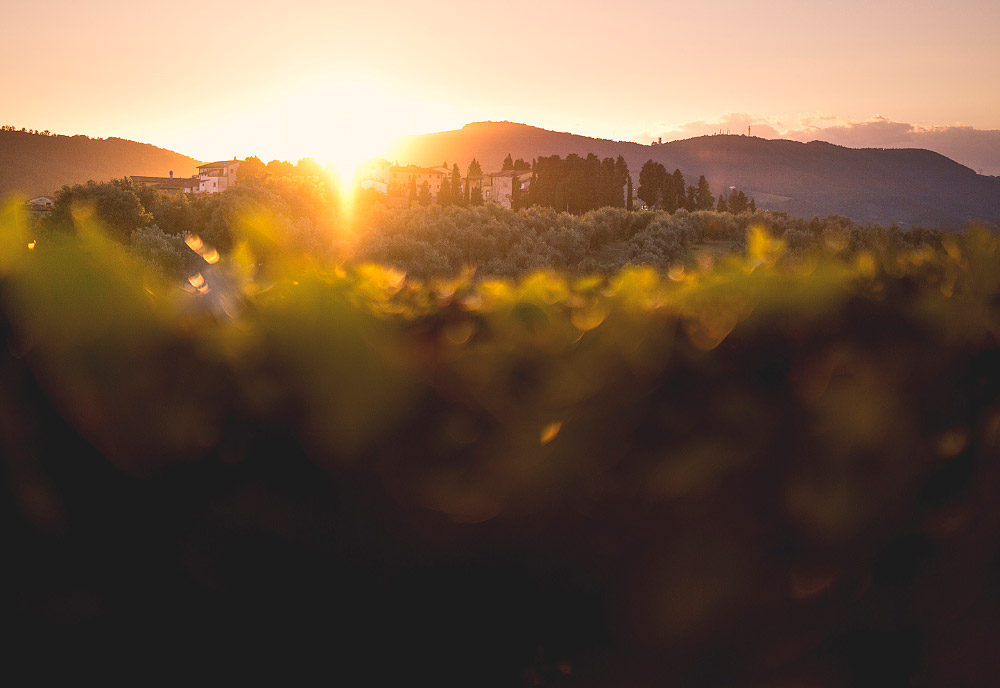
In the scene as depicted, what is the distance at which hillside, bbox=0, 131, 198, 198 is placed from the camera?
93375 mm

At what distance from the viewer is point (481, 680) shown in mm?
3486

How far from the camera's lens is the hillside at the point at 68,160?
93.4 m

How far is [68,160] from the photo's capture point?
348ft

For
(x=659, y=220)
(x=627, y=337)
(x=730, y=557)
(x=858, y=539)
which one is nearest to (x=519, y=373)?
(x=627, y=337)

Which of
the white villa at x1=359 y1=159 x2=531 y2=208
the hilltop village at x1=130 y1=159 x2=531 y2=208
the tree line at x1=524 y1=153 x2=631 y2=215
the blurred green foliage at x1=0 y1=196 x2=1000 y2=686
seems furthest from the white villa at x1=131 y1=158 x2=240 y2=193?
the blurred green foliage at x1=0 y1=196 x2=1000 y2=686

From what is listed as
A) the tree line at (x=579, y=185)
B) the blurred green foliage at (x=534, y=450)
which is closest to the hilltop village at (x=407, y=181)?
the tree line at (x=579, y=185)

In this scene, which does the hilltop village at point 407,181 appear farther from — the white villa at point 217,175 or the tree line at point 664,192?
the tree line at point 664,192

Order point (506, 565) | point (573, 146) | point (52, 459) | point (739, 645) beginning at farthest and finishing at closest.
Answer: point (573, 146), point (739, 645), point (506, 565), point (52, 459)

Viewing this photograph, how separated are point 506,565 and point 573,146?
20727cm

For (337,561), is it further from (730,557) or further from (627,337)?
(730,557)

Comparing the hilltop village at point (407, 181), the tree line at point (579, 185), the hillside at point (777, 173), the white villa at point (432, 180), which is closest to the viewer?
the tree line at point (579, 185)

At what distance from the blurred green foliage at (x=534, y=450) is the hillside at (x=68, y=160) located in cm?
9747

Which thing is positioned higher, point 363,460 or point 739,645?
point 363,460

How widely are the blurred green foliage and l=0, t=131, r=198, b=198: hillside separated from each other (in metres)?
97.5
